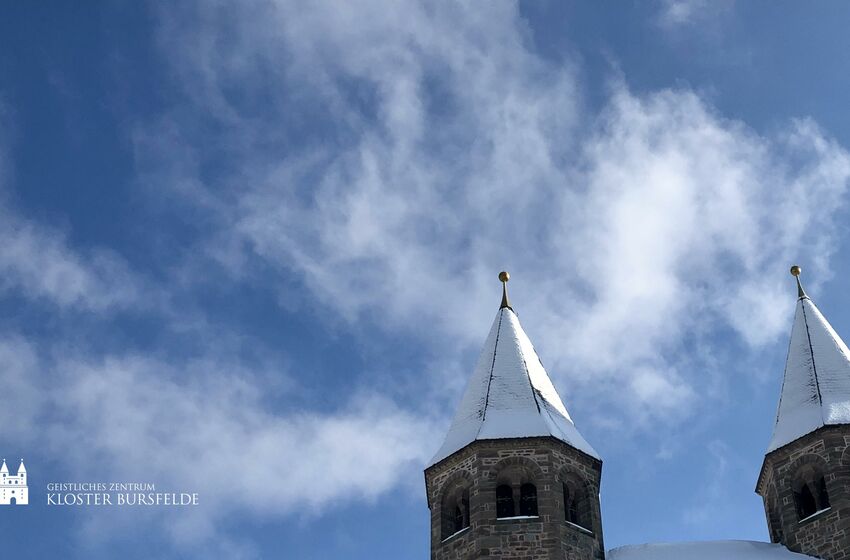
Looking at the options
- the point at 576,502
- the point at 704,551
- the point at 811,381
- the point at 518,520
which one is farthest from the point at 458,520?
the point at 811,381

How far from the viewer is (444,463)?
103 ft

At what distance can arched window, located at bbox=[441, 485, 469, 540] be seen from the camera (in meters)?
30.2

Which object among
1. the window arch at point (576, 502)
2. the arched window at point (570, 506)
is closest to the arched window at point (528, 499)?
the window arch at point (576, 502)

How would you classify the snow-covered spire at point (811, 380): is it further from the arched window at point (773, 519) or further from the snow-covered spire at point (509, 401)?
the snow-covered spire at point (509, 401)

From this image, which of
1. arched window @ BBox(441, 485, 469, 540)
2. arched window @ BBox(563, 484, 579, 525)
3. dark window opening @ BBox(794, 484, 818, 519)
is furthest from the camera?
dark window opening @ BBox(794, 484, 818, 519)

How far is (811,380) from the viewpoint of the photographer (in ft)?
110

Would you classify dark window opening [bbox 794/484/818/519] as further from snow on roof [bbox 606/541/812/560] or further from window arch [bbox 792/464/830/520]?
snow on roof [bbox 606/541/812/560]

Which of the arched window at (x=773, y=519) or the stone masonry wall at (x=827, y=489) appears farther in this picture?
the arched window at (x=773, y=519)

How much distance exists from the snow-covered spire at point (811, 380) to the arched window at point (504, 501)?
697cm

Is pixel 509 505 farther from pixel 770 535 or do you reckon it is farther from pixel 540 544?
pixel 770 535

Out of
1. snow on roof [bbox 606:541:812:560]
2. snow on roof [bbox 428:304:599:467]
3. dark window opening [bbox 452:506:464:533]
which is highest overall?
snow on roof [bbox 428:304:599:467]

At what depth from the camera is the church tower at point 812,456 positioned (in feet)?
97.6

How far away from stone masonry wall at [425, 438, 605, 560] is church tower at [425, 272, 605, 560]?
0.07 feet

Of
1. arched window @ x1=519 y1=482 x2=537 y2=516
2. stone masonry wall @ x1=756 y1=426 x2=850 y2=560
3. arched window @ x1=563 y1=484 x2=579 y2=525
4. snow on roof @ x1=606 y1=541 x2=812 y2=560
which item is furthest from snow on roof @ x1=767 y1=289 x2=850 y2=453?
arched window @ x1=519 y1=482 x2=537 y2=516
